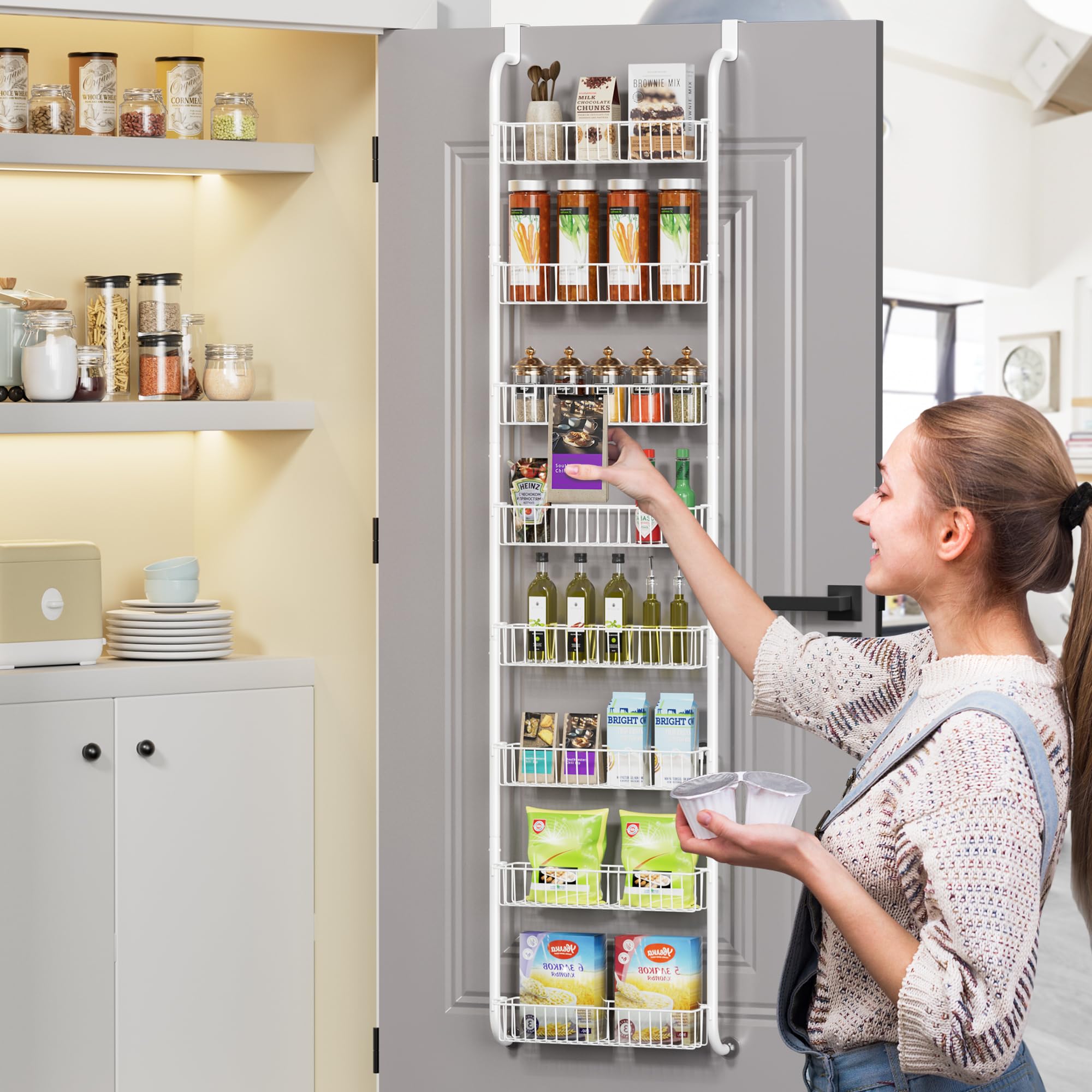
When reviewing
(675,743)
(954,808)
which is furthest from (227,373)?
(954,808)

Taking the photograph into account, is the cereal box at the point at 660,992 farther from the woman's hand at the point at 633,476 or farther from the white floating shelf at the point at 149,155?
the white floating shelf at the point at 149,155

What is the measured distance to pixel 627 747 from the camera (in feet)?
8.04

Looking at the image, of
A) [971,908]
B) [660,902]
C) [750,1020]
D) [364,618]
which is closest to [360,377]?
[364,618]

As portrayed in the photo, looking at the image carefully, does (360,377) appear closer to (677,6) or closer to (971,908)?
(677,6)

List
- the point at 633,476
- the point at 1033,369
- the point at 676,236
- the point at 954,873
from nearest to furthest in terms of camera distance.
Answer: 1. the point at 954,873
2. the point at 633,476
3. the point at 676,236
4. the point at 1033,369

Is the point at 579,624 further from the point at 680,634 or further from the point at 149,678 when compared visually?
the point at 149,678

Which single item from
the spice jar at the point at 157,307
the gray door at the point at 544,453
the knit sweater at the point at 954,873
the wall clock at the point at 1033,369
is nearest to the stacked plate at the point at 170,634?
the gray door at the point at 544,453

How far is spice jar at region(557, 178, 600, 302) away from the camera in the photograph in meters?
2.43

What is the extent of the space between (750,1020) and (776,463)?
1179 millimetres

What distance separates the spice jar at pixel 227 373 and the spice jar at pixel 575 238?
0.76 m

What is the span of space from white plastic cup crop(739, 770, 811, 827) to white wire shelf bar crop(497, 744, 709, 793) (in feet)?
3.72

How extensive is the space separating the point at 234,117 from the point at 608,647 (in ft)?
4.70

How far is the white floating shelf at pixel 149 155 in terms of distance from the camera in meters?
2.52

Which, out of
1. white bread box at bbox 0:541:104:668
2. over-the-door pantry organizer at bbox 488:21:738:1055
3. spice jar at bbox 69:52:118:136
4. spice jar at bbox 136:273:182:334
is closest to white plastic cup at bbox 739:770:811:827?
over-the-door pantry organizer at bbox 488:21:738:1055
